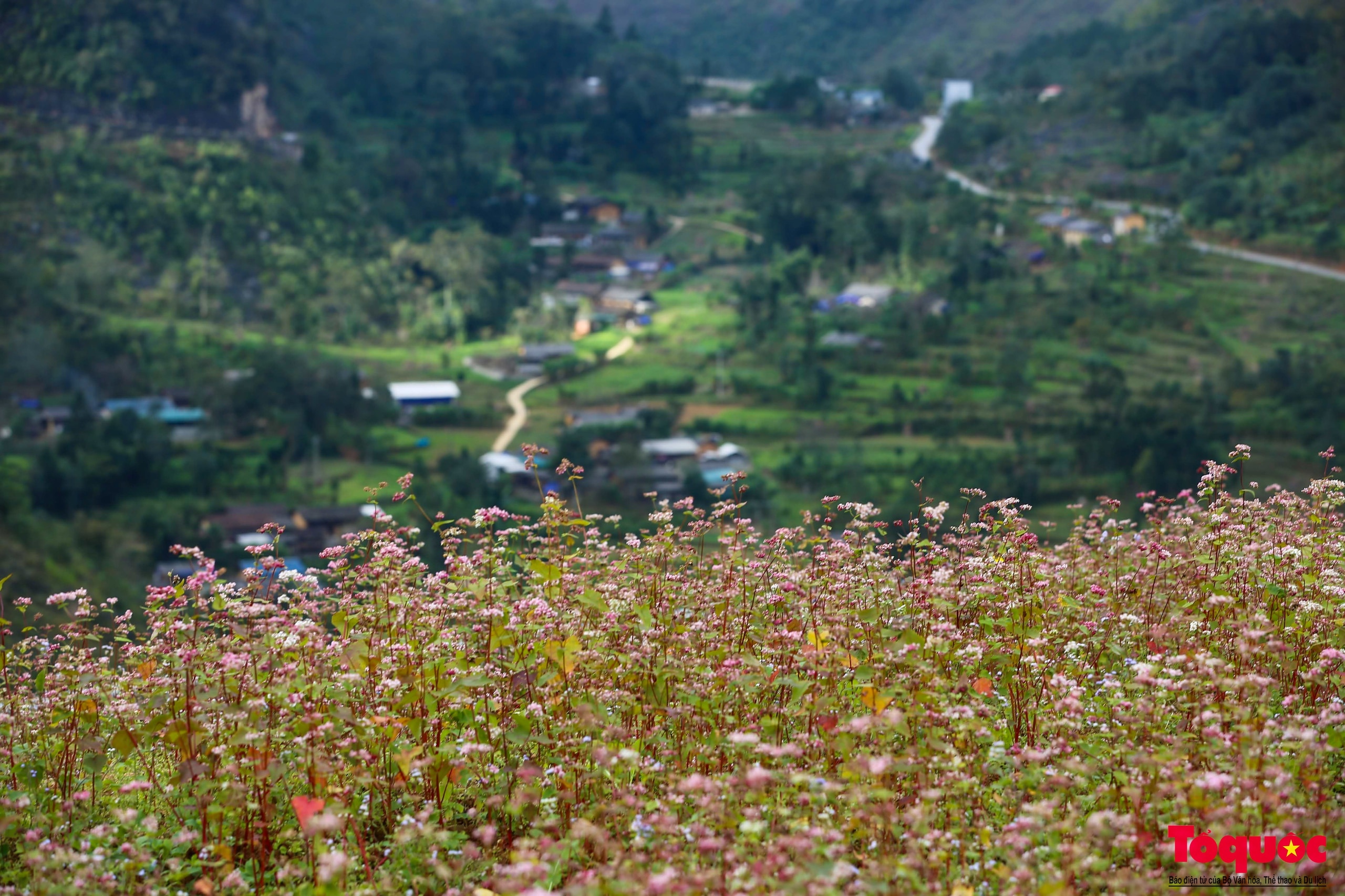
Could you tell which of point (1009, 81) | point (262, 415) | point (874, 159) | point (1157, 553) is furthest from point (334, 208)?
point (1157, 553)

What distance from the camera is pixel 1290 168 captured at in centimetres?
3959

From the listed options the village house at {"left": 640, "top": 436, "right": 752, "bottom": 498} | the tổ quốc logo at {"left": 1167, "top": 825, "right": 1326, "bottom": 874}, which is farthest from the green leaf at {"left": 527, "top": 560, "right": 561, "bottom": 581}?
the village house at {"left": 640, "top": 436, "right": 752, "bottom": 498}

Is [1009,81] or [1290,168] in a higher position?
[1009,81]

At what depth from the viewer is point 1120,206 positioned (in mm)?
41719

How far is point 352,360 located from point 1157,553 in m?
31.9

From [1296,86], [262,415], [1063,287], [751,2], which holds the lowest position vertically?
[262,415]

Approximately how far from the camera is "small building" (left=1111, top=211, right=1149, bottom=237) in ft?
128

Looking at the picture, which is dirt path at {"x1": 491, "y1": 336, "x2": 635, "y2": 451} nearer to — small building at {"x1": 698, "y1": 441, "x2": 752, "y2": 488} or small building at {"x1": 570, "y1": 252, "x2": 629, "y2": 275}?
small building at {"x1": 698, "y1": 441, "x2": 752, "y2": 488}

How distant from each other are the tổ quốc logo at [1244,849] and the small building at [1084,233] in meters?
38.7

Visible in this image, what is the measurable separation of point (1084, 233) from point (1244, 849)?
3993cm

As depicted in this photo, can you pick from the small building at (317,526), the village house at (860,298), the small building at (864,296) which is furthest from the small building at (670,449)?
the small building at (864,296)

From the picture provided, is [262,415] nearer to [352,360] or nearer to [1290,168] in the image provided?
[352,360]

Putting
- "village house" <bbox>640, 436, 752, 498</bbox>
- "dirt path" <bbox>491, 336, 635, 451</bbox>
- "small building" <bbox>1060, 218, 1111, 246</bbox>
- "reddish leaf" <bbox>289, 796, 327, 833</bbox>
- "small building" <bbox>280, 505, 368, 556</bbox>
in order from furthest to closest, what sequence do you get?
"small building" <bbox>1060, 218, 1111, 246</bbox>, "dirt path" <bbox>491, 336, 635, 451</bbox>, "village house" <bbox>640, 436, 752, 498</bbox>, "small building" <bbox>280, 505, 368, 556</bbox>, "reddish leaf" <bbox>289, 796, 327, 833</bbox>

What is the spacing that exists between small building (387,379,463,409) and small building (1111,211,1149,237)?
23.4 metres
